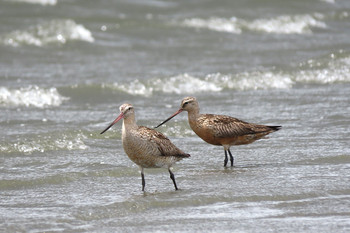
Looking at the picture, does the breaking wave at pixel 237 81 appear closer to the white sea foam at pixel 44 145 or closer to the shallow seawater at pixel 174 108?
the shallow seawater at pixel 174 108

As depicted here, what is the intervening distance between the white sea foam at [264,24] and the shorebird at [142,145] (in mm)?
13009

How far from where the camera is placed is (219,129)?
9.26 metres

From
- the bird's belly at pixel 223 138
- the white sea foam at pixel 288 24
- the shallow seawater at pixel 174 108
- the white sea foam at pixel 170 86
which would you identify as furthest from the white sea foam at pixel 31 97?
the white sea foam at pixel 288 24

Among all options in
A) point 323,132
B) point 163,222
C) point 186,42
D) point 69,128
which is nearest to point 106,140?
point 69,128

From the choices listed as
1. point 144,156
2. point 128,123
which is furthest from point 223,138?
point 128,123

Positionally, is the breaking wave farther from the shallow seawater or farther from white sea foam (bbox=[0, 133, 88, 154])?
white sea foam (bbox=[0, 133, 88, 154])

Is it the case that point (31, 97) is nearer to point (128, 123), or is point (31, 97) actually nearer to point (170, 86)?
point (170, 86)

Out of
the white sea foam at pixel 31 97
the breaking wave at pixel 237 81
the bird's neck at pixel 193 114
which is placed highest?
the breaking wave at pixel 237 81

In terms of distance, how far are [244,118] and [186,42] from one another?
24.6 feet

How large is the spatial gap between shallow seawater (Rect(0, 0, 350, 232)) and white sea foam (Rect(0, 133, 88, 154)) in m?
0.03

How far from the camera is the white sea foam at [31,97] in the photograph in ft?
42.9

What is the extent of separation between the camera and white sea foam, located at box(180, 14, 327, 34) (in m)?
20.8

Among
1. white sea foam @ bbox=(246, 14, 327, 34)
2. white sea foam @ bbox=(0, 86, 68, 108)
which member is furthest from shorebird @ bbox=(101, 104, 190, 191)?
white sea foam @ bbox=(246, 14, 327, 34)

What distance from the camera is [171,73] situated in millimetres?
15570
